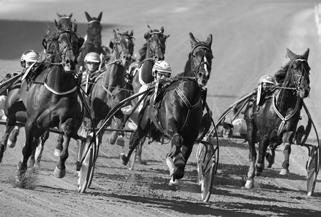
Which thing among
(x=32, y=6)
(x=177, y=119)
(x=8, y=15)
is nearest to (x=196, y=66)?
(x=177, y=119)

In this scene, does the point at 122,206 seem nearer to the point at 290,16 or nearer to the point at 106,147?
the point at 106,147

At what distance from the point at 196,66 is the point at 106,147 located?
21.9ft

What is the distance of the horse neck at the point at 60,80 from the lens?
12750 millimetres

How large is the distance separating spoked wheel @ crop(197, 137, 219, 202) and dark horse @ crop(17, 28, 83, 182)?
200 cm

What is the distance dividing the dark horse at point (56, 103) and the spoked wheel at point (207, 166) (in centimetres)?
200

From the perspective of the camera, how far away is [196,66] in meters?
12.6

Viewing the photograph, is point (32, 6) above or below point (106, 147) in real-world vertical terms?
above

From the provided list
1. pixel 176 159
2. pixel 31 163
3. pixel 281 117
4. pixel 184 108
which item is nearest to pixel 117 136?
pixel 31 163

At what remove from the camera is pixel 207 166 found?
45.1ft

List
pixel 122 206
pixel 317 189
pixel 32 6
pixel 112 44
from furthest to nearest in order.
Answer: pixel 32 6
pixel 112 44
pixel 317 189
pixel 122 206

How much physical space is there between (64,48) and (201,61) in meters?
1.78

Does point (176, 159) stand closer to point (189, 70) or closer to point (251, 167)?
point (189, 70)

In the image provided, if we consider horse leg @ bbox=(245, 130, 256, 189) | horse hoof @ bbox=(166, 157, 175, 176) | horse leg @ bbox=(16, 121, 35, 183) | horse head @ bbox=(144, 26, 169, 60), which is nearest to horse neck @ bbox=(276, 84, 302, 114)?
horse leg @ bbox=(245, 130, 256, 189)

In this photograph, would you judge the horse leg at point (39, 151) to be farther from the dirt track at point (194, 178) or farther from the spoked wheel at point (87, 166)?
the spoked wheel at point (87, 166)
